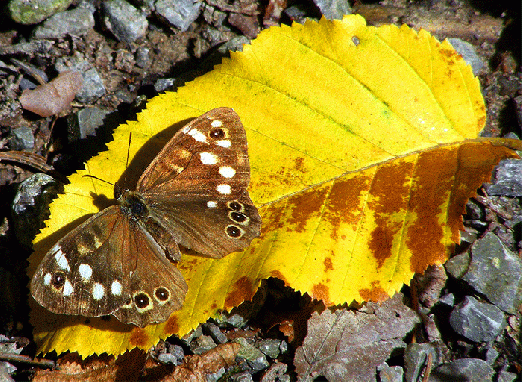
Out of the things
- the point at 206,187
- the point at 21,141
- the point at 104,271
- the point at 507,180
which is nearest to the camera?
the point at 104,271

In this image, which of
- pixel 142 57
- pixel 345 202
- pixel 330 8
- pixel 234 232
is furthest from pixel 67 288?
pixel 330 8

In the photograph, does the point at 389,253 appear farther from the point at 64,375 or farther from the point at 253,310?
the point at 64,375

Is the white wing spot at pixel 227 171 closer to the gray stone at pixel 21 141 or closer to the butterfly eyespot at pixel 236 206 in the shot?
the butterfly eyespot at pixel 236 206

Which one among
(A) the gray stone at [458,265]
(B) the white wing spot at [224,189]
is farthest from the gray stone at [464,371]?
(B) the white wing spot at [224,189]

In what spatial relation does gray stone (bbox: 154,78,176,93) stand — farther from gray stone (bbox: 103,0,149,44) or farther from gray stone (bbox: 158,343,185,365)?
gray stone (bbox: 158,343,185,365)

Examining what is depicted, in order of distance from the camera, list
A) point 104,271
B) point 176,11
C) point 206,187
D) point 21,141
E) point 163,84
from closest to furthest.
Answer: point 104,271, point 206,187, point 21,141, point 163,84, point 176,11

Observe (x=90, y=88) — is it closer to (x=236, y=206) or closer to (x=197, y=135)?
(x=197, y=135)

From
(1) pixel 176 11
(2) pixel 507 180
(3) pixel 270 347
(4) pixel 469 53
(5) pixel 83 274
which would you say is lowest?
(3) pixel 270 347
